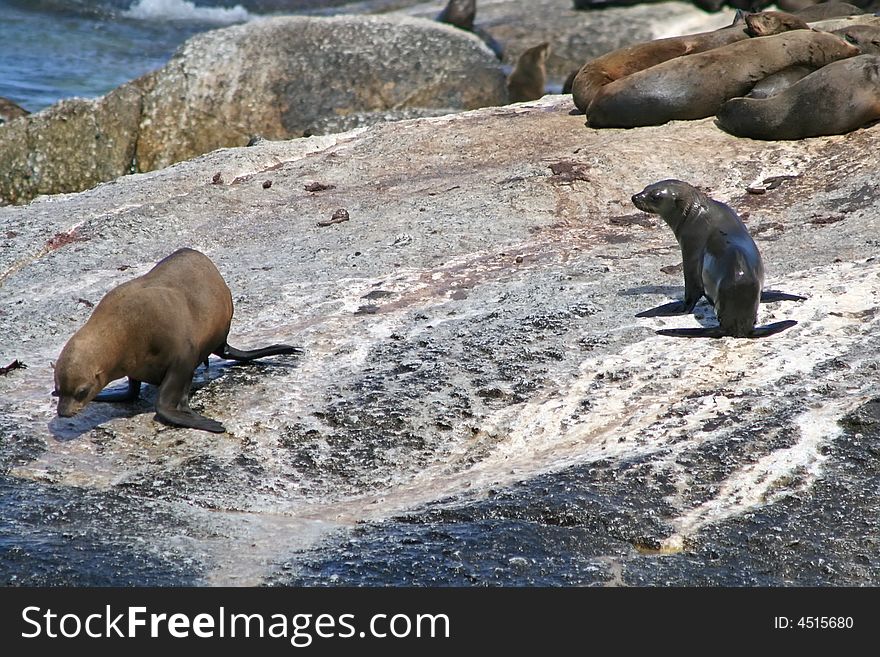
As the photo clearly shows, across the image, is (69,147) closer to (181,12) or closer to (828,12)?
(828,12)

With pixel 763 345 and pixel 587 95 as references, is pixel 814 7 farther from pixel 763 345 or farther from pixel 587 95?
pixel 763 345

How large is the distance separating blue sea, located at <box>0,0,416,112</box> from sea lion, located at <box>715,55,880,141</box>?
33.9 feet

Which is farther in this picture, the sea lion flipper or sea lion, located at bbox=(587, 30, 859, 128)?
sea lion, located at bbox=(587, 30, 859, 128)

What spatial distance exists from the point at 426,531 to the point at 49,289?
12.5ft

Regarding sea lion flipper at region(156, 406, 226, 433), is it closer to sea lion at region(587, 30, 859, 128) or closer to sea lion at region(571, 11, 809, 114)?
sea lion at region(587, 30, 859, 128)

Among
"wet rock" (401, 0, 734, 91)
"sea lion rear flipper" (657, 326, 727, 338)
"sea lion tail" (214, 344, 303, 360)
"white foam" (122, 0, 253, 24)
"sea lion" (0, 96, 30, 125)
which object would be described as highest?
"sea lion rear flipper" (657, 326, 727, 338)

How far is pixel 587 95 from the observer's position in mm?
9719

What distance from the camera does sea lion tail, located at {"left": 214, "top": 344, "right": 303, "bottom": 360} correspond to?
558cm

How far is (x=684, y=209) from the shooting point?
6.52m

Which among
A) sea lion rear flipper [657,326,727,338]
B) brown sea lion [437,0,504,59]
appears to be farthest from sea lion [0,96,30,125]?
sea lion rear flipper [657,326,727,338]

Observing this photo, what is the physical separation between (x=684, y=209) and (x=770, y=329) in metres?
1.17

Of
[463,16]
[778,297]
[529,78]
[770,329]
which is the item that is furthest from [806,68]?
[463,16]

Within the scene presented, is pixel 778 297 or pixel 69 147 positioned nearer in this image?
pixel 778 297

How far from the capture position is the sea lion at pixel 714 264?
5.58 m
